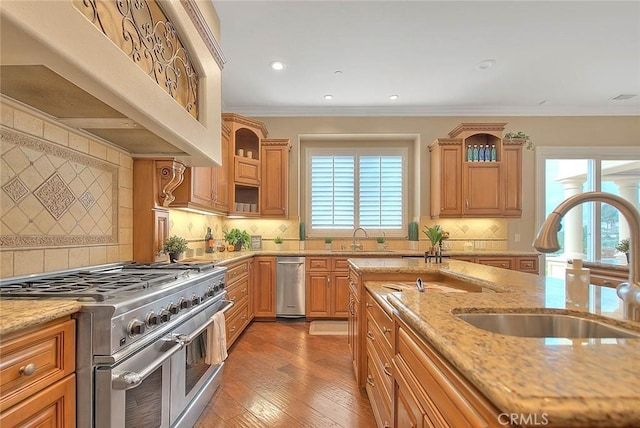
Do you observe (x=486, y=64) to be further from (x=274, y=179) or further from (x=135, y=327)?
(x=135, y=327)

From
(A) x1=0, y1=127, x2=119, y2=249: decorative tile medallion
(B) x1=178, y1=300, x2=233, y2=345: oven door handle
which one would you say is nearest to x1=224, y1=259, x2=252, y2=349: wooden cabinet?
(B) x1=178, y1=300, x2=233, y2=345: oven door handle

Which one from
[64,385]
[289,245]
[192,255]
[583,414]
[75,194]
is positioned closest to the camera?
[583,414]

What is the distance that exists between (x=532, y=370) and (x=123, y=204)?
8.67 feet

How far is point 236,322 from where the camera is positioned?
10.3 feet

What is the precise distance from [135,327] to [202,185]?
2.06 m

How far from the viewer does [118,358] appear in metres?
1.16

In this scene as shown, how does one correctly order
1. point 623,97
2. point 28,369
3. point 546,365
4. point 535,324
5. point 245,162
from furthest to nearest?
1. point 623,97
2. point 245,162
3. point 535,324
4. point 28,369
5. point 546,365

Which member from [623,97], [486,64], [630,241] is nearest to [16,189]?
[630,241]

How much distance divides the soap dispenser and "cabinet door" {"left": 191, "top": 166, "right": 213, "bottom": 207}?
280cm

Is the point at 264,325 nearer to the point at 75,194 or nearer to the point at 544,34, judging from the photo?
the point at 75,194

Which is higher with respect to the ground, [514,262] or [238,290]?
[514,262]

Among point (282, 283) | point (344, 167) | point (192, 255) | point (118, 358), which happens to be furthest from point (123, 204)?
point (344, 167)

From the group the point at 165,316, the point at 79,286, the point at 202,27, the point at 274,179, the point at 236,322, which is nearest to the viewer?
the point at 79,286

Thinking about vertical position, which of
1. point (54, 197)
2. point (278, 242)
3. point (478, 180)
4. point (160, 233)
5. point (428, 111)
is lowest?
point (278, 242)
